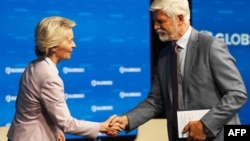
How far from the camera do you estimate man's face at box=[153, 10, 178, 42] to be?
12.5ft

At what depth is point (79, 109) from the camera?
5074 mm

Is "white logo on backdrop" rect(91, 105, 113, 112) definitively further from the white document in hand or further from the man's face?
the white document in hand

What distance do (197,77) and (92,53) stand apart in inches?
62.4

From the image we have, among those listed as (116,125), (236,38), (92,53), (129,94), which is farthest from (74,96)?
(236,38)

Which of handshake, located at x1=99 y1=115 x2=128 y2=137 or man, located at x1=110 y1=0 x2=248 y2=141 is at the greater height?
man, located at x1=110 y1=0 x2=248 y2=141

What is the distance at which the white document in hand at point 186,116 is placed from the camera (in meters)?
3.65

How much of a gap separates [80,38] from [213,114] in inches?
69.3

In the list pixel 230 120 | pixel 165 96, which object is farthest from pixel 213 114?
pixel 165 96

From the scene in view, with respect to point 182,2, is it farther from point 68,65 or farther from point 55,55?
point 68,65

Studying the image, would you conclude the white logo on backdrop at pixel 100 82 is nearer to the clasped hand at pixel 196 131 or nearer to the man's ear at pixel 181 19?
the man's ear at pixel 181 19

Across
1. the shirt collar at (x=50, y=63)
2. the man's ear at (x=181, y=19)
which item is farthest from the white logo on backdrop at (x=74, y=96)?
the shirt collar at (x=50, y=63)

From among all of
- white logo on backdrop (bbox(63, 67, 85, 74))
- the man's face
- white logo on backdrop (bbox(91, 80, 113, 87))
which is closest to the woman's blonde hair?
the man's face

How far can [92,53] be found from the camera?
16.7 ft

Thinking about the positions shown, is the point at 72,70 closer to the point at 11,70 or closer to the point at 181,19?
the point at 11,70
